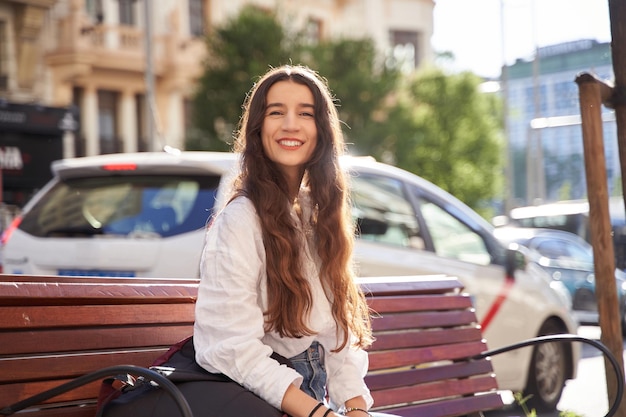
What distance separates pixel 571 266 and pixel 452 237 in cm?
938

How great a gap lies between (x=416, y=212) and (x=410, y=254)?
280mm

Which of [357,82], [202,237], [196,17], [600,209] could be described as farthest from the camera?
[196,17]

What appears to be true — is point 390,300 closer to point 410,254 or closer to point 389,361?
point 389,361

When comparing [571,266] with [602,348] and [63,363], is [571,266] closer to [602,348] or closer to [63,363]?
[602,348]

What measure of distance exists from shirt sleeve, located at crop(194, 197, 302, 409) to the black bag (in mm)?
39

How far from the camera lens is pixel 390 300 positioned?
500cm

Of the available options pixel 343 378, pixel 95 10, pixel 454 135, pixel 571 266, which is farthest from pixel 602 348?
pixel 454 135

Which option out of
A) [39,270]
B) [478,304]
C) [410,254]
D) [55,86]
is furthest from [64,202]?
[55,86]

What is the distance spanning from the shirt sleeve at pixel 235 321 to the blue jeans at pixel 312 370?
17 centimetres

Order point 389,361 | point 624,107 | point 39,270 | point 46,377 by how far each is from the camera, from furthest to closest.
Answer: point 39,270
point 624,107
point 389,361
point 46,377

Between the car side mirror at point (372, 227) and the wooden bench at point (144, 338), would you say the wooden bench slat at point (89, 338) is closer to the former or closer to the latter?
the wooden bench at point (144, 338)

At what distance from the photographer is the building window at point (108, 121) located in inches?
1339

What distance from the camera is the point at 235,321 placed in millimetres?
3355

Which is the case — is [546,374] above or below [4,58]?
below
